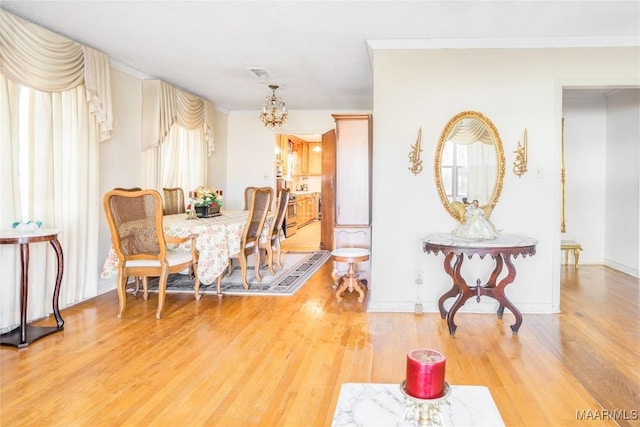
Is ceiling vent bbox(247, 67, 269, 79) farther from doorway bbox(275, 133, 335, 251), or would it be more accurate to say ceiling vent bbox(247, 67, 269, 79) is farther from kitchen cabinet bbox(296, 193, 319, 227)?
kitchen cabinet bbox(296, 193, 319, 227)

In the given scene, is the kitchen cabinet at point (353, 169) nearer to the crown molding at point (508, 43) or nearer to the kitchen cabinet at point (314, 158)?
the crown molding at point (508, 43)

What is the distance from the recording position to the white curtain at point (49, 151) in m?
3.24

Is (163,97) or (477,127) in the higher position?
(163,97)

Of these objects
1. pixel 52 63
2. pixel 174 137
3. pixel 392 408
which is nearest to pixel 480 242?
pixel 392 408

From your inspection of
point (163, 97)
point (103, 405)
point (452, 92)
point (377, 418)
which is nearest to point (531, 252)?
point (452, 92)

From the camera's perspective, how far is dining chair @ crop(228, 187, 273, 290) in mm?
4488

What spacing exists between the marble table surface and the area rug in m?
2.95

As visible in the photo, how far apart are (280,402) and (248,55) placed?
3414mm

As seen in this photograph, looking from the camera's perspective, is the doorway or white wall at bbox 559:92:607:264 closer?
white wall at bbox 559:92:607:264

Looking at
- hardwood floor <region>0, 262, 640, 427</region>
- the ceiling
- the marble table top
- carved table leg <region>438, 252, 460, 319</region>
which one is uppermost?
the ceiling

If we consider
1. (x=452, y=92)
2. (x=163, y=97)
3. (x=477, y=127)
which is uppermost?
(x=163, y=97)

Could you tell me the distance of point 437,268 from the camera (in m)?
3.88

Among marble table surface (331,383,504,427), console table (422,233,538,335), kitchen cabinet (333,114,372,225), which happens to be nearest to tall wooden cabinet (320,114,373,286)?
kitchen cabinet (333,114,372,225)

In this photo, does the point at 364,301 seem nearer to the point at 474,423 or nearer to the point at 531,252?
the point at 531,252
